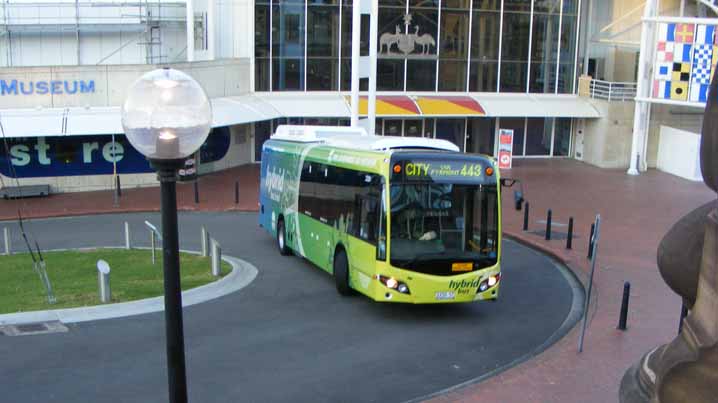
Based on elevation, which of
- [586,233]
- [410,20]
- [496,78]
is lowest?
[586,233]

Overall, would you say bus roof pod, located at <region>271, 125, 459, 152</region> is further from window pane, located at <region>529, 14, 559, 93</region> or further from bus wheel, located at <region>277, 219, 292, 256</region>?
window pane, located at <region>529, 14, 559, 93</region>

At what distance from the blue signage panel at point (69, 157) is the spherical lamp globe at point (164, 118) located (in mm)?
23241

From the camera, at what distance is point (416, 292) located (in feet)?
44.9

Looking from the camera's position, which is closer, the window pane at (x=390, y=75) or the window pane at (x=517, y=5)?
the window pane at (x=390, y=75)

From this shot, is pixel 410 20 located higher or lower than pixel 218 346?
higher

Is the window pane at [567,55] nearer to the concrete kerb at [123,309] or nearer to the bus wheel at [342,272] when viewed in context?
the bus wheel at [342,272]

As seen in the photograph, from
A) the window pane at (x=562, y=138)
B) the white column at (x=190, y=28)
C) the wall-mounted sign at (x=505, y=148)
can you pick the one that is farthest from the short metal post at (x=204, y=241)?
the window pane at (x=562, y=138)

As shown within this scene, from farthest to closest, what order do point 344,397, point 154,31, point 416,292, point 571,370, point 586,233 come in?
point 154,31
point 586,233
point 416,292
point 571,370
point 344,397

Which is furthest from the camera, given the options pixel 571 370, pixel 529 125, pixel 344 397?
pixel 529 125

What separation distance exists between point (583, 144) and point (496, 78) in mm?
5297

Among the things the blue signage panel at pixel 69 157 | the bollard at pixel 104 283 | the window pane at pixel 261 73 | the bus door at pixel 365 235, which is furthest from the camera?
the window pane at pixel 261 73

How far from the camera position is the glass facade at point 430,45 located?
36.5m

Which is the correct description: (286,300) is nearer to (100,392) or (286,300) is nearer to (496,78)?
(100,392)

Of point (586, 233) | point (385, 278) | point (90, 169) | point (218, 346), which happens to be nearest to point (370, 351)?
point (385, 278)
